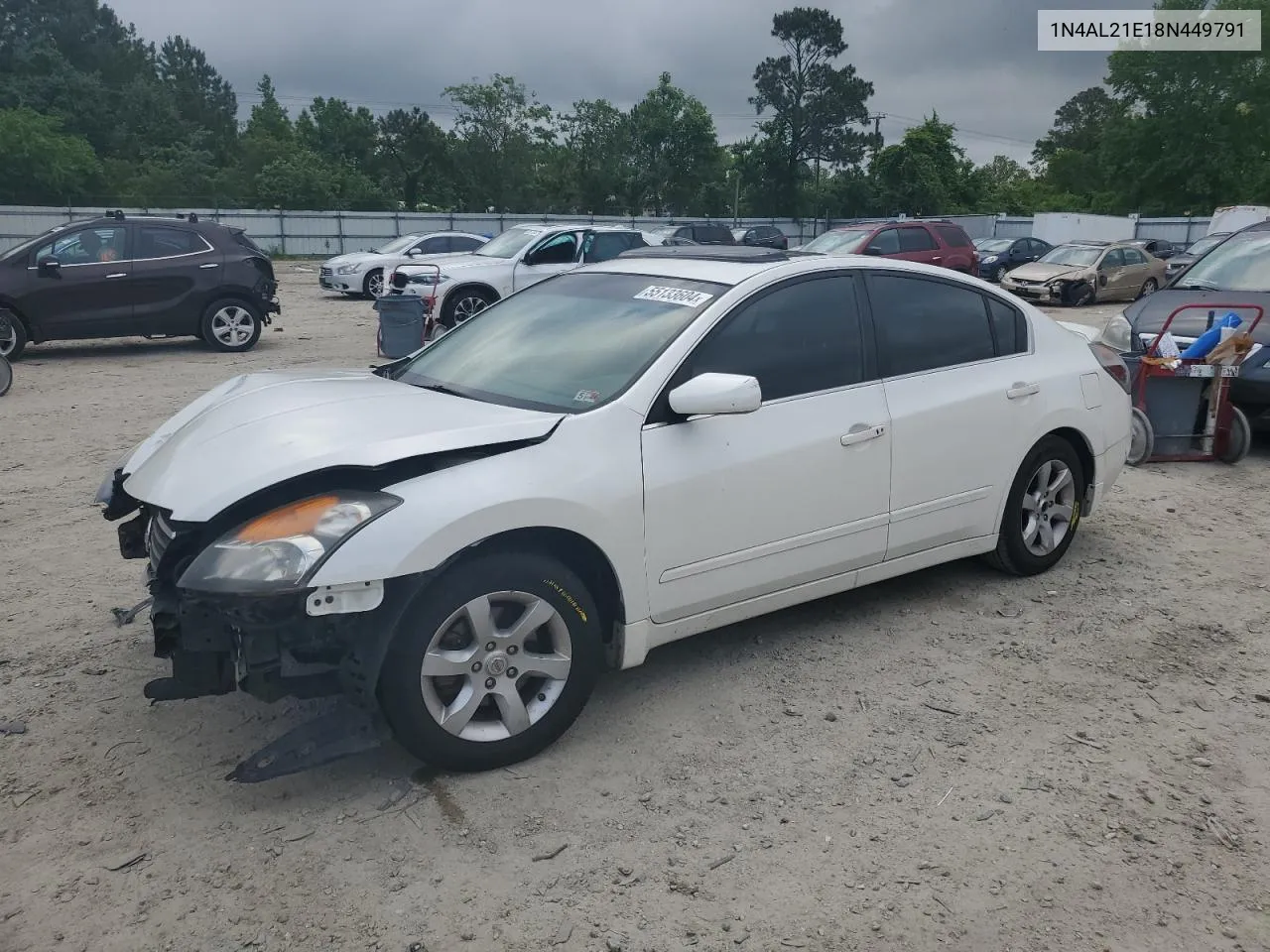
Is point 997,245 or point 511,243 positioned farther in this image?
point 997,245

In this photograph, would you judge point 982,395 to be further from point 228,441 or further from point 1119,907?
point 228,441

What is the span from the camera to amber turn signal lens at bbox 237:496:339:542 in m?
3.11

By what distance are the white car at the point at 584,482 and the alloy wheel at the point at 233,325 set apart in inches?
377

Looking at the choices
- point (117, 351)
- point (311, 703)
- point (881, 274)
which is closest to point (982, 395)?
point (881, 274)

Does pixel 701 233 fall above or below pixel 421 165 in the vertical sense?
below

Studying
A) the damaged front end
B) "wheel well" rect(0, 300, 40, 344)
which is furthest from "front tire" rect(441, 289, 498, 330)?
the damaged front end

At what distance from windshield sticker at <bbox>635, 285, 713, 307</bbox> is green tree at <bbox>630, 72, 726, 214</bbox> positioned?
6122 cm

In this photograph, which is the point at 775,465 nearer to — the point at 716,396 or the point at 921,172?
the point at 716,396

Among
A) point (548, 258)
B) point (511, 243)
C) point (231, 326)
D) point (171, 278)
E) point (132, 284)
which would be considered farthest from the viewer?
point (511, 243)

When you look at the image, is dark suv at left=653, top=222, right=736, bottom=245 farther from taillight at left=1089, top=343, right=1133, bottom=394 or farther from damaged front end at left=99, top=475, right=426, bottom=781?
damaged front end at left=99, top=475, right=426, bottom=781

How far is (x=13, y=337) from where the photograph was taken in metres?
12.4

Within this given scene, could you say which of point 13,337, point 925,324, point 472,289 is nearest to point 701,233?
point 472,289

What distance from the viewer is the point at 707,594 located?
3.84 metres

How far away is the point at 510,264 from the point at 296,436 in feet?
39.2
